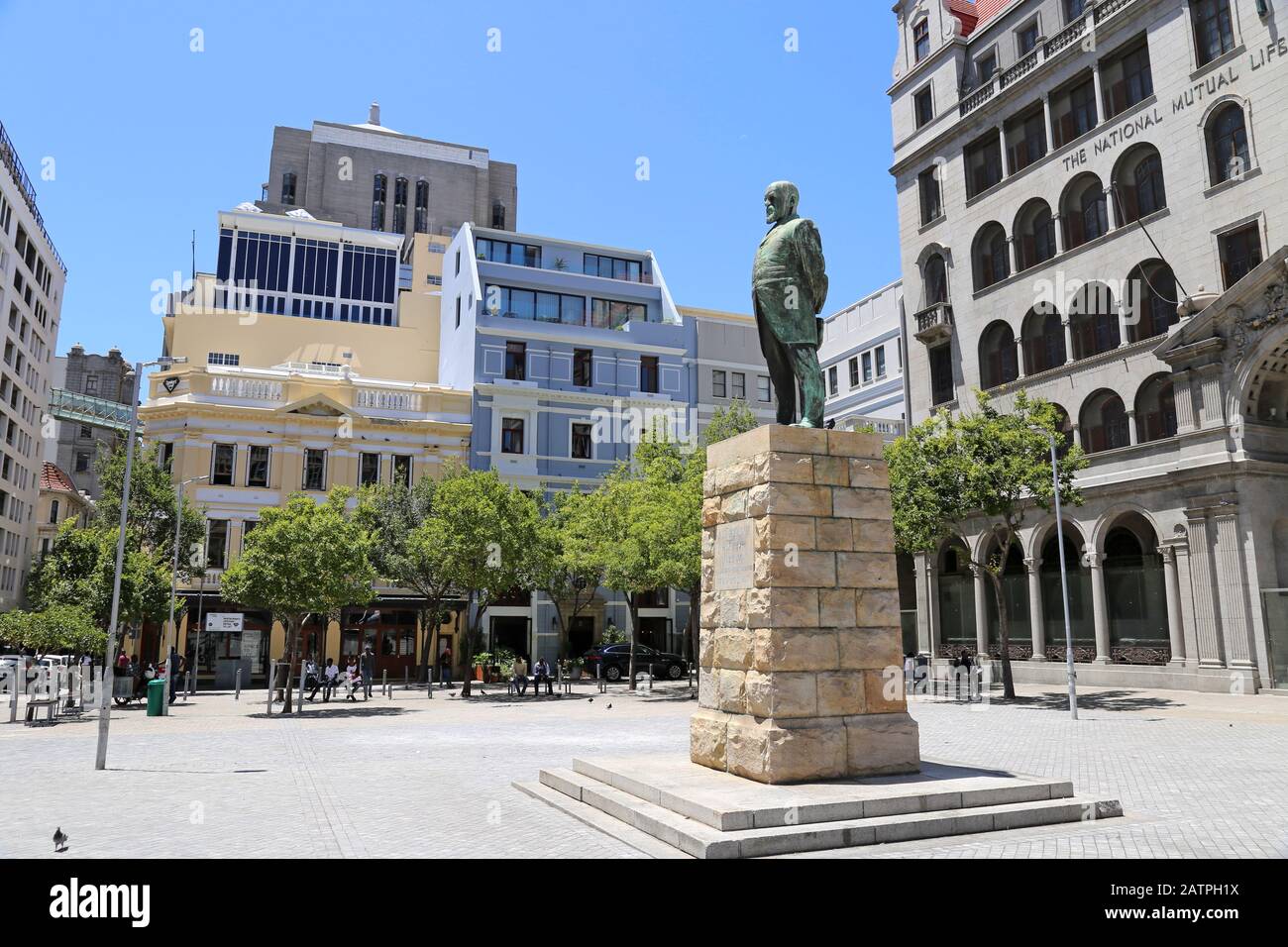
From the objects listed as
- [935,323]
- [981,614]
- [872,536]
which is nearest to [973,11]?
[935,323]

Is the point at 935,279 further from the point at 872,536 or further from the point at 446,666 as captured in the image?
the point at 872,536

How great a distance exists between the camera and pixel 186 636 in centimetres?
3981

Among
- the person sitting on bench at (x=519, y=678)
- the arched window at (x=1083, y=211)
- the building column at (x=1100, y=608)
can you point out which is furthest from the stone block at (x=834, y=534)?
the arched window at (x=1083, y=211)

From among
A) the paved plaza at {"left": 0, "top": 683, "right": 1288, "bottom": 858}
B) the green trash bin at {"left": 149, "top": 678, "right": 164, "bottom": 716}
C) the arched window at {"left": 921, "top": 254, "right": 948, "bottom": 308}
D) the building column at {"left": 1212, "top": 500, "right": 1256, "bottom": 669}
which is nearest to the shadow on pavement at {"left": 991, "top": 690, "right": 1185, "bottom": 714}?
the paved plaza at {"left": 0, "top": 683, "right": 1288, "bottom": 858}

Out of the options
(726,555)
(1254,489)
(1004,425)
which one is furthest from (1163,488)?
(726,555)

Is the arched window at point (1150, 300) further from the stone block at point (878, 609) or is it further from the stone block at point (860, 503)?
the stone block at point (878, 609)

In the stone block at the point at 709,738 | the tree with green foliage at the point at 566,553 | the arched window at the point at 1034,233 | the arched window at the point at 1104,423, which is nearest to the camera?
the stone block at the point at 709,738

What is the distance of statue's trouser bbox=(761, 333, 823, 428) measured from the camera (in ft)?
38.9

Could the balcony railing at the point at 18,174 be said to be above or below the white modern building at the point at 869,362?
above

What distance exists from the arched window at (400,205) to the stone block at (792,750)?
86.9 meters

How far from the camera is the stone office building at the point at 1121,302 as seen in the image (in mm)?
26734

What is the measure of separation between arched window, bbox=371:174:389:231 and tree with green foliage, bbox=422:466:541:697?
6461 centimetres
